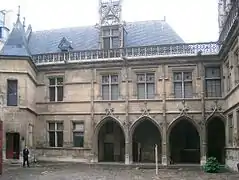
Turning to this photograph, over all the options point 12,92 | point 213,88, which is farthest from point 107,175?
point 213,88

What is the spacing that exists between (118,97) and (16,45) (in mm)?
7410

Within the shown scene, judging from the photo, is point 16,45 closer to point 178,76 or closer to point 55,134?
point 55,134

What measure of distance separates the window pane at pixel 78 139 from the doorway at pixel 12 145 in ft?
12.5

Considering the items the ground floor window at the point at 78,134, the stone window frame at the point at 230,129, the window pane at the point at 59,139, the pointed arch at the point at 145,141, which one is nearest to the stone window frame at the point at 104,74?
the ground floor window at the point at 78,134

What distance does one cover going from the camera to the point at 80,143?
26562mm

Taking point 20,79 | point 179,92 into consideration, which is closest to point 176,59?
point 179,92

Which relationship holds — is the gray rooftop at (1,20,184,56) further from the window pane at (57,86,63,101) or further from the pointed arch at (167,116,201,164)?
the pointed arch at (167,116,201,164)

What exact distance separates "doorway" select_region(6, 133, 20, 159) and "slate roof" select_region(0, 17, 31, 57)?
509 cm

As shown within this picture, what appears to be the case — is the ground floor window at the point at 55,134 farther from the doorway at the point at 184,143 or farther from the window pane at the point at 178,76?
the window pane at the point at 178,76

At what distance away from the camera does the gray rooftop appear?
26188 mm

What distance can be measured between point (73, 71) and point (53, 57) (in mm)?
1811

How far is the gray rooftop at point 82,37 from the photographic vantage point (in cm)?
2619

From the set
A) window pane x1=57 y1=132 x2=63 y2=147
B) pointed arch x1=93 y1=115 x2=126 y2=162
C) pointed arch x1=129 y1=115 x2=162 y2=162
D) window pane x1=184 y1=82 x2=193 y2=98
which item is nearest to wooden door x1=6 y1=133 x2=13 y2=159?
window pane x1=57 y1=132 x2=63 y2=147

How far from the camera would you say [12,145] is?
2481cm
